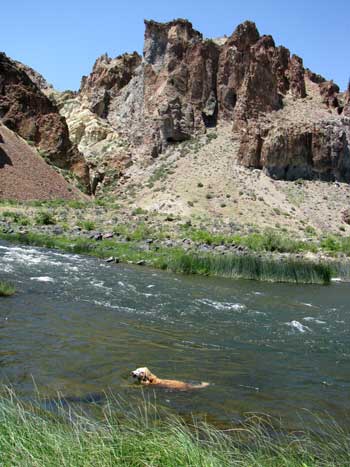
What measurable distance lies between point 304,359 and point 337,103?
66363mm

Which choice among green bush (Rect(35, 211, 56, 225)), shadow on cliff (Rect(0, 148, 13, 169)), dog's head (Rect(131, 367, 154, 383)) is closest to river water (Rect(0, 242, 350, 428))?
dog's head (Rect(131, 367, 154, 383))

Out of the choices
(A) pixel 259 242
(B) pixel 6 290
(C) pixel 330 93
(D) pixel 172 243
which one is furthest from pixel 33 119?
(B) pixel 6 290

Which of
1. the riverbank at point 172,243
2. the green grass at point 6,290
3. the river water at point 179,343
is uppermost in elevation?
the riverbank at point 172,243

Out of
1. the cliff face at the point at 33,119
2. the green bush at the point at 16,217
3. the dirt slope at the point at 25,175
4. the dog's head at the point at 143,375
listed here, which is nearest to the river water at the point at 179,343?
the dog's head at the point at 143,375

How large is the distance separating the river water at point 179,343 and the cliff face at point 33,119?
138 feet

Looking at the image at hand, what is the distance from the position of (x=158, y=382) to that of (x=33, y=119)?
56.5 meters

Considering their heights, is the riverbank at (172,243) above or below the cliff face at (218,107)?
below

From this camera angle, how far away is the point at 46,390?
6863 millimetres

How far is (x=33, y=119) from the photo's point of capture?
59281 mm

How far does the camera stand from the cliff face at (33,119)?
191 ft

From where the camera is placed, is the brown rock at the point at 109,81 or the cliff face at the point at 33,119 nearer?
the cliff face at the point at 33,119

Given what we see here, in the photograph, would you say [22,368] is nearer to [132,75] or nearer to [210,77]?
[210,77]

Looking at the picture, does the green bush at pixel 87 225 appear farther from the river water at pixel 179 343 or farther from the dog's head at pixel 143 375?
the dog's head at pixel 143 375

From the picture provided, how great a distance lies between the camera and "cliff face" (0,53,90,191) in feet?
191
